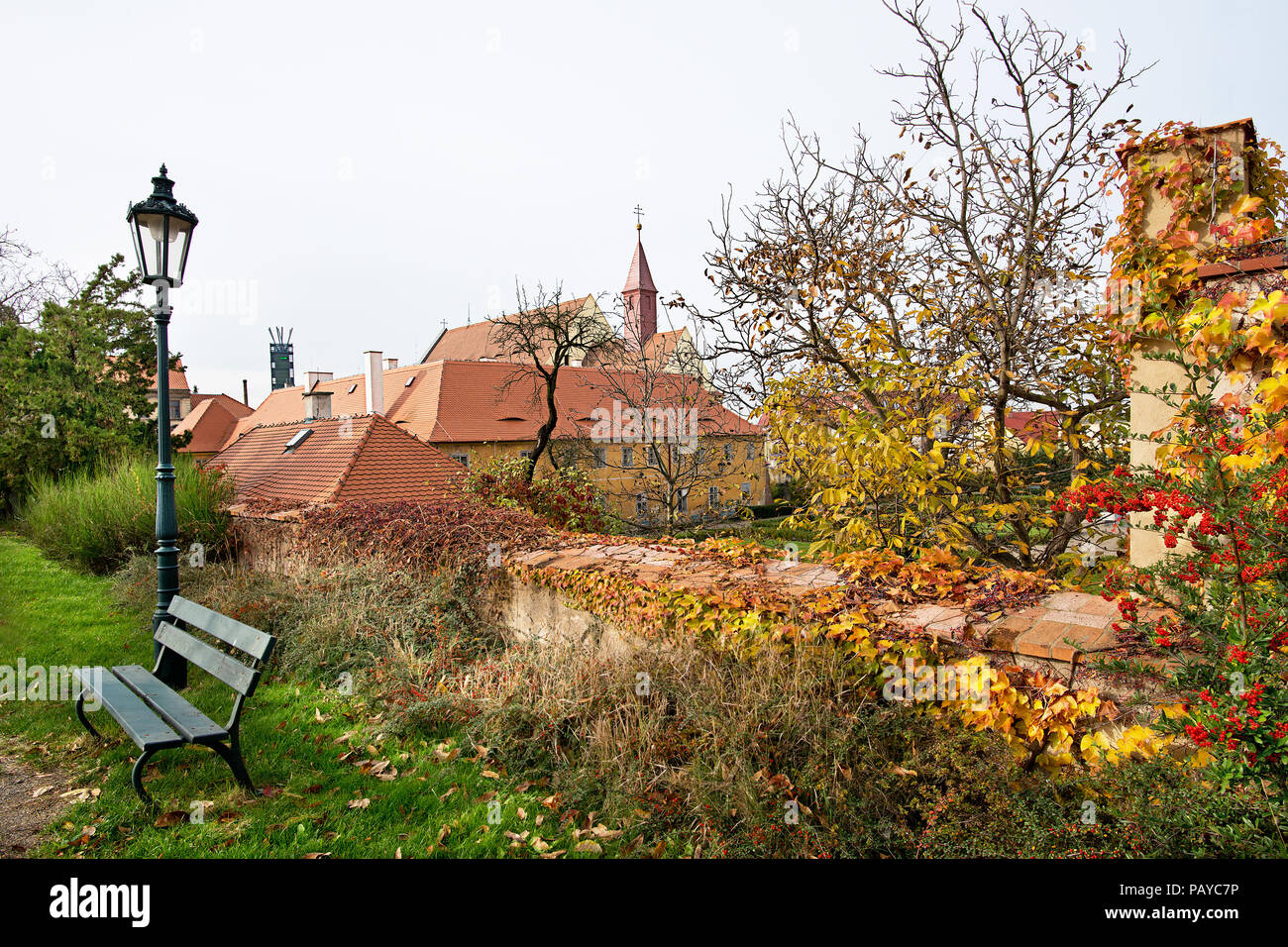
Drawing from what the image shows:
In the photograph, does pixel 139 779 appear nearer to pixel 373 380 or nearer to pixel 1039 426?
pixel 1039 426

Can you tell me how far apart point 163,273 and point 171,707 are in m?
3.80

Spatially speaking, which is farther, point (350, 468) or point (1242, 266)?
point (350, 468)

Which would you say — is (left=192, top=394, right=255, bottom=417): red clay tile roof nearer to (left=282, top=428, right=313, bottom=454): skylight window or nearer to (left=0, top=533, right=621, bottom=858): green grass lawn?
(left=282, top=428, right=313, bottom=454): skylight window

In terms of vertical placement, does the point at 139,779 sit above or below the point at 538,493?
below

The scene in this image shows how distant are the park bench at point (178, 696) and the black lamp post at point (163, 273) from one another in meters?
0.78

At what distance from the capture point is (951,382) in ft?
18.7

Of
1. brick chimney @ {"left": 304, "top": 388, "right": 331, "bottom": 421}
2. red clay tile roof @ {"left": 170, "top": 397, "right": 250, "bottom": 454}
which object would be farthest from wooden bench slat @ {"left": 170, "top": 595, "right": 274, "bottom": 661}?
red clay tile roof @ {"left": 170, "top": 397, "right": 250, "bottom": 454}

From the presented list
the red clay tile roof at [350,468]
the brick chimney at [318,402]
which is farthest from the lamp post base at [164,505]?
the brick chimney at [318,402]

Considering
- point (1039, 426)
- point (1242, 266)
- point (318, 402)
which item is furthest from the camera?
point (318, 402)

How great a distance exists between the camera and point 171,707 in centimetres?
442

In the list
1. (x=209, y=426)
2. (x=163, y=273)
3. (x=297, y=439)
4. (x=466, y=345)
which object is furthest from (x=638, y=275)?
(x=163, y=273)

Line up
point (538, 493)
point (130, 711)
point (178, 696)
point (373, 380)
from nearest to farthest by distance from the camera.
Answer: point (130, 711)
point (178, 696)
point (538, 493)
point (373, 380)

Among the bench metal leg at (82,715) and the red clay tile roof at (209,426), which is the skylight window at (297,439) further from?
the red clay tile roof at (209,426)

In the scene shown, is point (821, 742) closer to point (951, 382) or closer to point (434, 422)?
point (951, 382)
